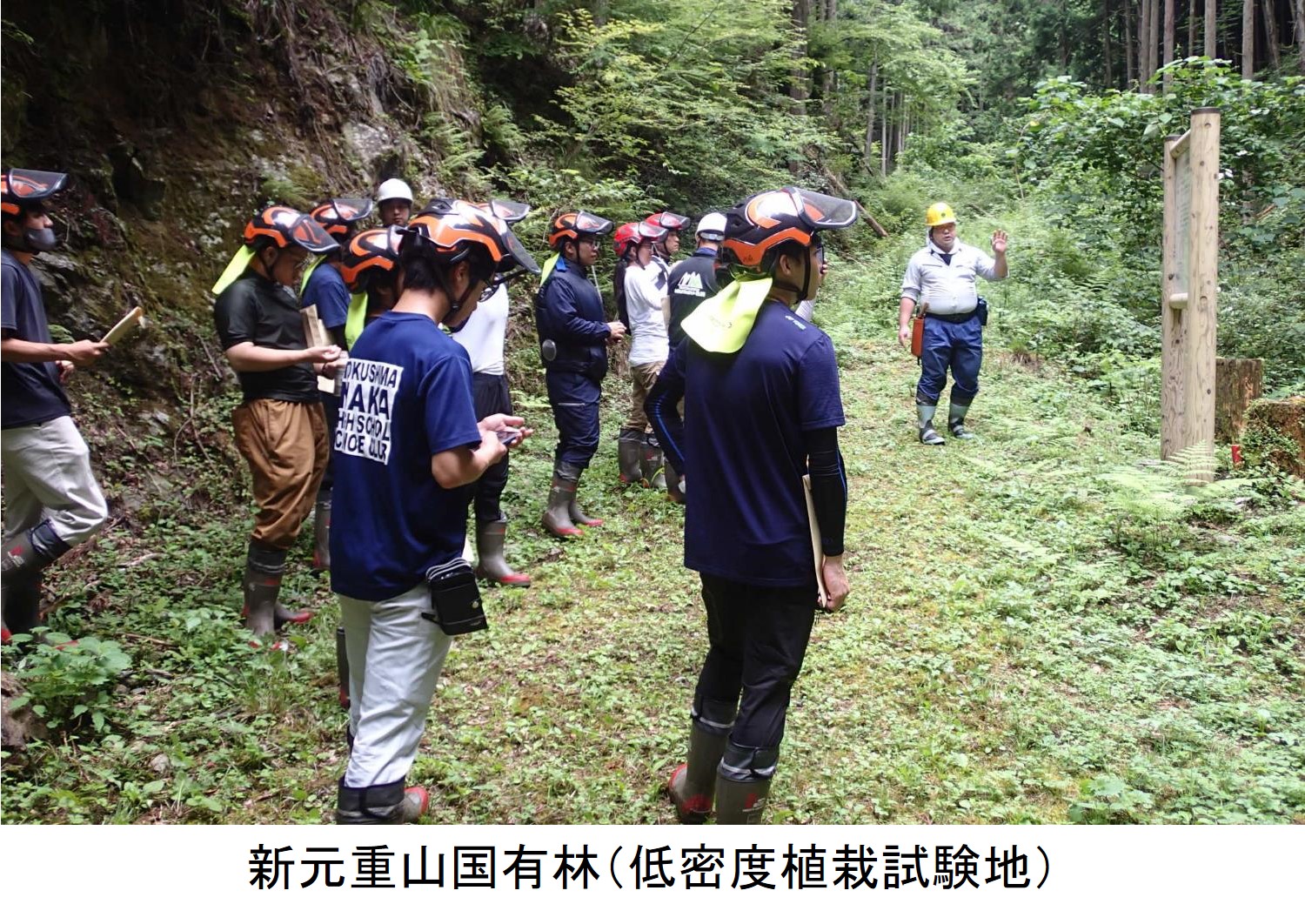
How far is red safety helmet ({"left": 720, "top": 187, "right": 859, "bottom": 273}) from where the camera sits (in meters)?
3.22

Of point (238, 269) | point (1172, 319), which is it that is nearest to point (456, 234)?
point (238, 269)

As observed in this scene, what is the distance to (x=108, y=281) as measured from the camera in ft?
22.3

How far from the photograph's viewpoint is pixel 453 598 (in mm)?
2996

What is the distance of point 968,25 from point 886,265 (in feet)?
101

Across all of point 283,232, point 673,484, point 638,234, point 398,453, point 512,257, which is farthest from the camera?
point 638,234

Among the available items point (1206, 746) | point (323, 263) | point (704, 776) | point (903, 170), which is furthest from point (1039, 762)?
point (903, 170)

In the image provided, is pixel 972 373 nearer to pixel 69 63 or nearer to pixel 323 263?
pixel 323 263

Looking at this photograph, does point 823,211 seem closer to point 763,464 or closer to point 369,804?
point 763,464

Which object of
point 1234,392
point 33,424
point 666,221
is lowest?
point 33,424

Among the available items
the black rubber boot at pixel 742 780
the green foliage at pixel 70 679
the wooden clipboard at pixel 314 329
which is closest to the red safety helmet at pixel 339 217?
the wooden clipboard at pixel 314 329

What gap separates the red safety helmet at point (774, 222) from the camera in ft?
10.6

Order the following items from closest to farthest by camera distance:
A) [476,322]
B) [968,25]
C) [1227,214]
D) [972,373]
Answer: [476,322], [972,373], [1227,214], [968,25]

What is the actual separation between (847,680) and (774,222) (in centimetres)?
257

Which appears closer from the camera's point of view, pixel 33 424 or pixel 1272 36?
pixel 33 424
